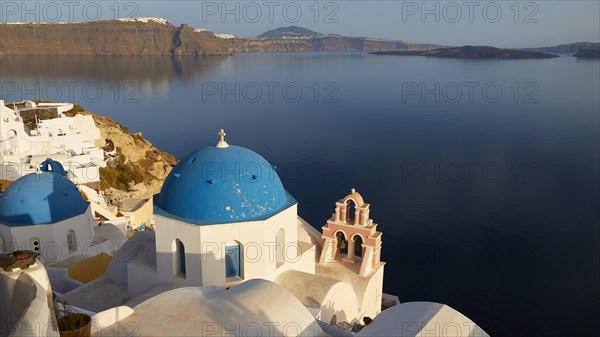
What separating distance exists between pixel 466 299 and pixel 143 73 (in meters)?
127

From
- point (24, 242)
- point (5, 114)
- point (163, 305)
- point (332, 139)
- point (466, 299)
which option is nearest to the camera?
point (163, 305)

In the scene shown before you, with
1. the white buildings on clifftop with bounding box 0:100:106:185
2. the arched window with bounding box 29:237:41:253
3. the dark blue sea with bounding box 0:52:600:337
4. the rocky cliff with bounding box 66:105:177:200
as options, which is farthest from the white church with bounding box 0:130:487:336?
the rocky cliff with bounding box 66:105:177:200

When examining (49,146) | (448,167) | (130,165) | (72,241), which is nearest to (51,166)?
(72,241)

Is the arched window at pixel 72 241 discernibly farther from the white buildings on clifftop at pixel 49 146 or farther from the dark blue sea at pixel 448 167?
the dark blue sea at pixel 448 167

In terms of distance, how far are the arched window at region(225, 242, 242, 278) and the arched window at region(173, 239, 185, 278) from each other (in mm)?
1216

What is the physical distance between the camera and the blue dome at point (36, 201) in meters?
16.2

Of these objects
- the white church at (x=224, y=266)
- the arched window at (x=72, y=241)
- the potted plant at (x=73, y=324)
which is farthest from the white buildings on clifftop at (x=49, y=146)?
the potted plant at (x=73, y=324)

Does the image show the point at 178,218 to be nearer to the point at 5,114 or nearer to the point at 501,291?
the point at 501,291

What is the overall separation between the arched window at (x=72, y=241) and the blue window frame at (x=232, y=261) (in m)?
8.14

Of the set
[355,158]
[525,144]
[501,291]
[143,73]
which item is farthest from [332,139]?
[143,73]

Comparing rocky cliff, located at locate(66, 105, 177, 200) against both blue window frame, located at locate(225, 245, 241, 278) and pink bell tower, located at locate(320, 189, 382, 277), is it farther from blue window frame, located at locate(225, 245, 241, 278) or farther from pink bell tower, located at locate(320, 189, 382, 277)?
blue window frame, located at locate(225, 245, 241, 278)

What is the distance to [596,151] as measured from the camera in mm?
47688

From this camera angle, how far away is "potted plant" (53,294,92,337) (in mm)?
7344

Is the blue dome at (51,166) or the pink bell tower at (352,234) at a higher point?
the blue dome at (51,166)
